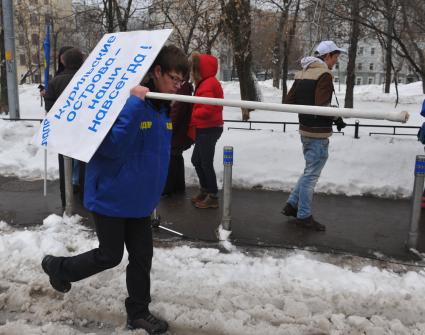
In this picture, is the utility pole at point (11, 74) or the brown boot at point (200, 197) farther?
the utility pole at point (11, 74)

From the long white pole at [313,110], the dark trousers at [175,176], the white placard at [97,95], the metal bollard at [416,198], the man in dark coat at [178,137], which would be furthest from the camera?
the dark trousers at [175,176]

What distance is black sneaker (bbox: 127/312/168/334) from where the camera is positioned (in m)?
3.08

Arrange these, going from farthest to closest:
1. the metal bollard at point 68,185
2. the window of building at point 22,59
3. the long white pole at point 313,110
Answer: the window of building at point 22,59 → the metal bollard at point 68,185 → the long white pole at point 313,110

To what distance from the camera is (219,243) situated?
4762mm

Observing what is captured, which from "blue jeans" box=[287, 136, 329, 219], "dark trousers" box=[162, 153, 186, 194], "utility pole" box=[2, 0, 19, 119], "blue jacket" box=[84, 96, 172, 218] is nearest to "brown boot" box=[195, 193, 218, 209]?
"dark trousers" box=[162, 153, 186, 194]

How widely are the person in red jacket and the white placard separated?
2536 mm

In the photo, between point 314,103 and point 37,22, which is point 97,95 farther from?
point 37,22

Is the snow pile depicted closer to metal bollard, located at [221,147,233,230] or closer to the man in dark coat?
metal bollard, located at [221,147,233,230]

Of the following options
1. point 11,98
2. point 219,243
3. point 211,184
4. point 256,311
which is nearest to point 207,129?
point 211,184

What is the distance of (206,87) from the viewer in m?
5.50

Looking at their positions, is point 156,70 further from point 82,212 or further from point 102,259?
point 82,212

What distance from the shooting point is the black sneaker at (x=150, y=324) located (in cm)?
308

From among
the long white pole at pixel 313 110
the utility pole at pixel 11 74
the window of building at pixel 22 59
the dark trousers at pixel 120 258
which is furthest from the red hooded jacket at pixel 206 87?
the window of building at pixel 22 59

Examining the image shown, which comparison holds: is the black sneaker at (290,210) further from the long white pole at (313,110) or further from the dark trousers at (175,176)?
the long white pole at (313,110)
